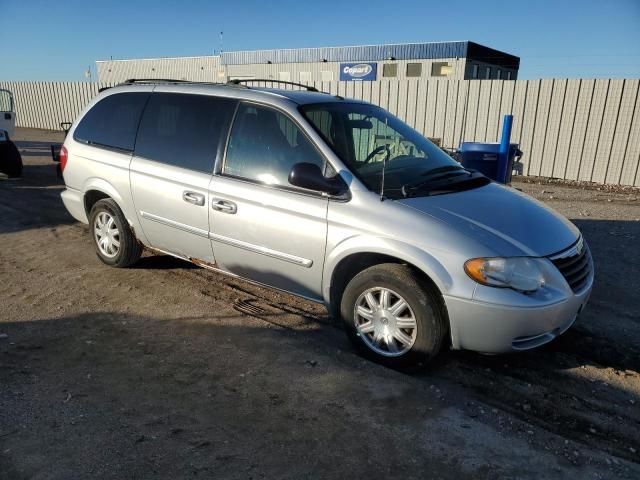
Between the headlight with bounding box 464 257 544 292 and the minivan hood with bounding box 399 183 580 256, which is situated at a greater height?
the minivan hood with bounding box 399 183 580 256

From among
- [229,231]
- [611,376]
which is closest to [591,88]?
[611,376]

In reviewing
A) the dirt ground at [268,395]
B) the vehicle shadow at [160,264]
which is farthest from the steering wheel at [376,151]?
the vehicle shadow at [160,264]

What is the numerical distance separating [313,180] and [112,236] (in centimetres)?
287

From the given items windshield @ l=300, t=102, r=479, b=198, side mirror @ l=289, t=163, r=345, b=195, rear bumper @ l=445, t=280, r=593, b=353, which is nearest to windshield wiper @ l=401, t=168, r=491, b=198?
windshield @ l=300, t=102, r=479, b=198

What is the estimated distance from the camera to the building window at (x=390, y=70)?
33.4 meters

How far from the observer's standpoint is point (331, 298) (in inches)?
149

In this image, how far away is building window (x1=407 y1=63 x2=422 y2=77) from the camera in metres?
32.3

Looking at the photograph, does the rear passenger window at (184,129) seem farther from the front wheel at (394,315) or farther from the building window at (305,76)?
the building window at (305,76)

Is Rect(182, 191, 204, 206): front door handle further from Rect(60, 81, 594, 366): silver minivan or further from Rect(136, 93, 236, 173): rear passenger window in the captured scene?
Rect(136, 93, 236, 173): rear passenger window

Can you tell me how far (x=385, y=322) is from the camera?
3.54m

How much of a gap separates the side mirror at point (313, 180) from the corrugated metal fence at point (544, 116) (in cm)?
1010

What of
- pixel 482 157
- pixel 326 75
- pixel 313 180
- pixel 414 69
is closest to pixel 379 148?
pixel 313 180

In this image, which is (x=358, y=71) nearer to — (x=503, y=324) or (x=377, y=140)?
(x=377, y=140)

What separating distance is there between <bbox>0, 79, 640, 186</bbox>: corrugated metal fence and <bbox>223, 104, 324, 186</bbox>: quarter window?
9928mm
